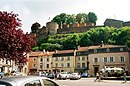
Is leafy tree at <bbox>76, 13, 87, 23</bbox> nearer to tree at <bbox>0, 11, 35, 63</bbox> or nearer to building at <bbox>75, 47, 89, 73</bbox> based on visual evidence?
building at <bbox>75, 47, 89, 73</bbox>

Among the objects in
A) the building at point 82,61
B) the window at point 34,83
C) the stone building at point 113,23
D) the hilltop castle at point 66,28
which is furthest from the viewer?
the hilltop castle at point 66,28

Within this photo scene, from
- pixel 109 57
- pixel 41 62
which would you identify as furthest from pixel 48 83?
pixel 41 62

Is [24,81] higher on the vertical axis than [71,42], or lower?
lower

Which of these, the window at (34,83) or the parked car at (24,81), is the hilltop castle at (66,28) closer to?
the parked car at (24,81)

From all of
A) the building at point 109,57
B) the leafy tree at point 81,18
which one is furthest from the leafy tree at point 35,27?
the building at point 109,57

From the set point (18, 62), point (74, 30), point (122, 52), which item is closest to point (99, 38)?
point (74, 30)

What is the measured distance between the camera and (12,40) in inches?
696

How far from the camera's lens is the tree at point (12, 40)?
17703mm

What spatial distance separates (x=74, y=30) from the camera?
433 feet

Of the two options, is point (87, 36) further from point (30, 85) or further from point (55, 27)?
point (30, 85)

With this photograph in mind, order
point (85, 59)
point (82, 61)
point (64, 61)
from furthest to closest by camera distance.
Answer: point (64, 61) → point (82, 61) → point (85, 59)

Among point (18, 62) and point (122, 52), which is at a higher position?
point (122, 52)

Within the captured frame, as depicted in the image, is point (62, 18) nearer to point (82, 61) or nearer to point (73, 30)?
point (73, 30)

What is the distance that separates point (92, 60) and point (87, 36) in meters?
40.1
